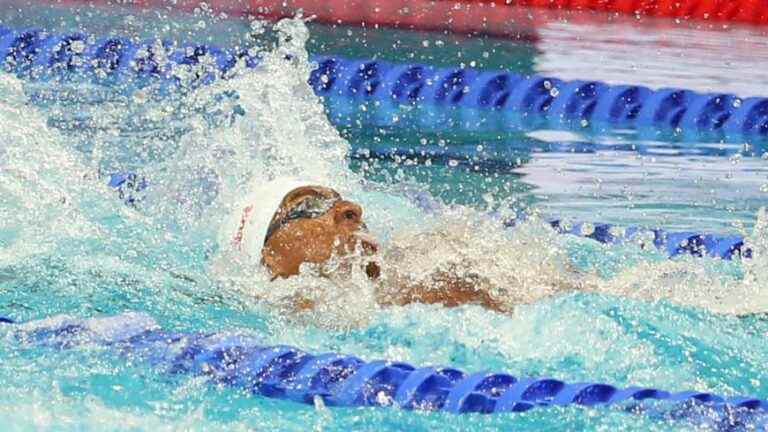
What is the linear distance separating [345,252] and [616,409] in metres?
0.80

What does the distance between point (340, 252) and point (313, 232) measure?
10 centimetres

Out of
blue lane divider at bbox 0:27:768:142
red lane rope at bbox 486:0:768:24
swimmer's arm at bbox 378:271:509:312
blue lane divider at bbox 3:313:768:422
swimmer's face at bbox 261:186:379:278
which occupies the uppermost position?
red lane rope at bbox 486:0:768:24

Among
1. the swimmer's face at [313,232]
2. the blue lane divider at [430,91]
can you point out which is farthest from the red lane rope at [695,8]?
the swimmer's face at [313,232]

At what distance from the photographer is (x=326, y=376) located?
268cm

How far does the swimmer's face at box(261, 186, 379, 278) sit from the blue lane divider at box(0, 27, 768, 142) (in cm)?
237

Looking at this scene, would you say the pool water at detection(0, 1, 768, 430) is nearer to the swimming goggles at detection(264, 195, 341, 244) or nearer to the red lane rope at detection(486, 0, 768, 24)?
the swimming goggles at detection(264, 195, 341, 244)

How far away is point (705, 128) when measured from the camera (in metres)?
5.63

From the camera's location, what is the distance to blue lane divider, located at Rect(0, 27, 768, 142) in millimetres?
5660

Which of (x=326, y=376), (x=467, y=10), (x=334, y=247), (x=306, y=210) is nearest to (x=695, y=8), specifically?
(x=467, y=10)

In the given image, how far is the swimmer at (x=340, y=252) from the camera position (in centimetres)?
310

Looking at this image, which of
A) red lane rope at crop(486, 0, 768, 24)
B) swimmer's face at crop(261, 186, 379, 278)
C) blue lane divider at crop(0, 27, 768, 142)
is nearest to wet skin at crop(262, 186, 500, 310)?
swimmer's face at crop(261, 186, 379, 278)

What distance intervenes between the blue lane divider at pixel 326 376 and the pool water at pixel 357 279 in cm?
3

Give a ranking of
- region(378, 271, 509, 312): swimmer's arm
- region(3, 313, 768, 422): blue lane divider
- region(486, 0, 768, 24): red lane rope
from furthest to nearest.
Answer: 1. region(486, 0, 768, 24): red lane rope
2. region(378, 271, 509, 312): swimmer's arm
3. region(3, 313, 768, 422): blue lane divider

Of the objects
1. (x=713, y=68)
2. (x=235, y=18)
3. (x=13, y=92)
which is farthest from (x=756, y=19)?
(x=13, y=92)
